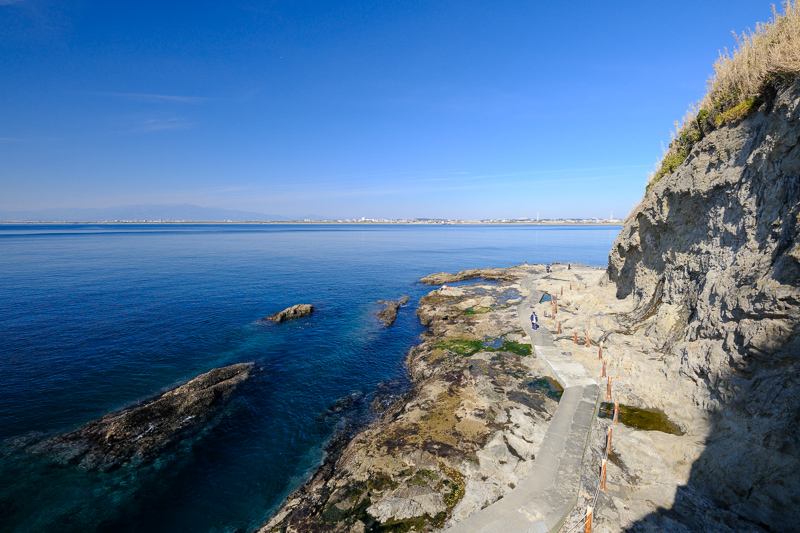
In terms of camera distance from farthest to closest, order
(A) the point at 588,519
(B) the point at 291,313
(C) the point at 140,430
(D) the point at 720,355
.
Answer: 1. (B) the point at 291,313
2. (C) the point at 140,430
3. (D) the point at 720,355
4. (A) the point at 588,519

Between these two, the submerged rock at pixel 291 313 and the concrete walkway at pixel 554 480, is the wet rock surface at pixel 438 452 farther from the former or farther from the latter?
the submerged rock at pixel 291 313

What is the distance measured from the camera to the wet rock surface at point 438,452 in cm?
1131

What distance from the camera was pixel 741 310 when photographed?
14062 millimetres

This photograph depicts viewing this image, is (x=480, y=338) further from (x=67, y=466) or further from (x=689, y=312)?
(x=67, y=466)

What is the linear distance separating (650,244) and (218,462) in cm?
3253

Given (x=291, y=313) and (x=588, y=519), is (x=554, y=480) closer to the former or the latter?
(x=588, y=519)

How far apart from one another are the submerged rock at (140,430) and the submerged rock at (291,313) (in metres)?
14.2

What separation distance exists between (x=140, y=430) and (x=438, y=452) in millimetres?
15170

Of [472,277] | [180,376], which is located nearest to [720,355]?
[180,376]

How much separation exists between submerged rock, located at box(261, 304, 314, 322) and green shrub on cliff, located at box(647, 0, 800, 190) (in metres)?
36.6

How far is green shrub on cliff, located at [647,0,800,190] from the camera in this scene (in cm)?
1415

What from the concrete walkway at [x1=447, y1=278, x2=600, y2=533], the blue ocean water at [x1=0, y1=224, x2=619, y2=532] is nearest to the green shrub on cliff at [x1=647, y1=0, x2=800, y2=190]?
the concrete walkway at [x1=447, y1=278, x2=600, y2=533]

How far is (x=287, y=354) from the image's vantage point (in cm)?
2738

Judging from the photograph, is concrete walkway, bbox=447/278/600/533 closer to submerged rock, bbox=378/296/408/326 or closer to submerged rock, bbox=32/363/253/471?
submerged rock, bbox=32/363/253/471
